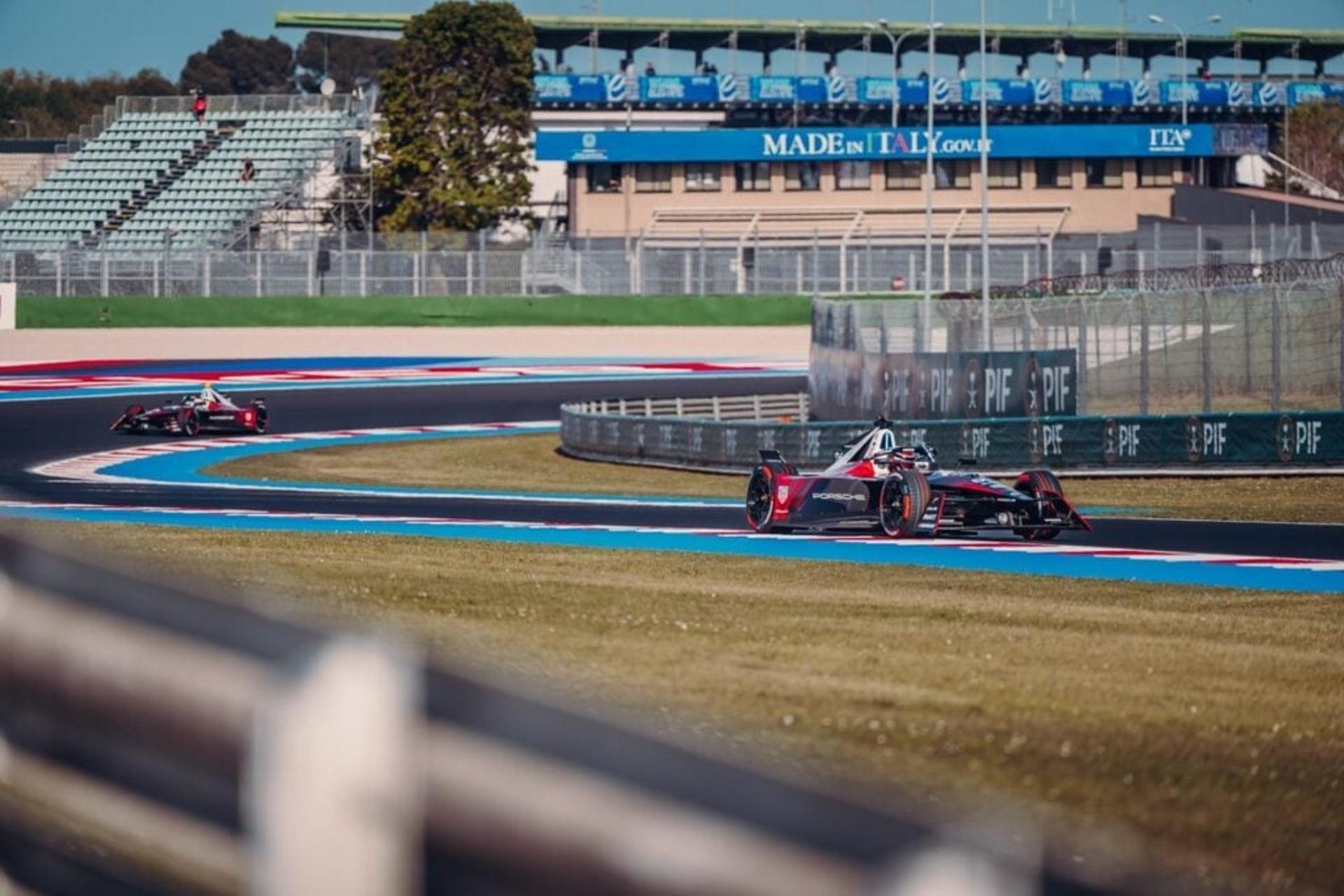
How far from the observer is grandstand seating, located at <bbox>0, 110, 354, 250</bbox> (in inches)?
2347

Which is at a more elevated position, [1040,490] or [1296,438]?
[1296,438]

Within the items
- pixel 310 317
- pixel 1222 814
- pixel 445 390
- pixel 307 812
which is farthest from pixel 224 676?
pixel 310 317

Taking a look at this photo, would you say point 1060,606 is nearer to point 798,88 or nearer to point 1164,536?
point 1164,536

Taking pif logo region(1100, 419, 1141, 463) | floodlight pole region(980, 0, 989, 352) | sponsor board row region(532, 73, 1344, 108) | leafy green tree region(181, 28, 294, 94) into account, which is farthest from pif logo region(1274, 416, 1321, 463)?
leafy green tree region(181, 28, 294, 94)

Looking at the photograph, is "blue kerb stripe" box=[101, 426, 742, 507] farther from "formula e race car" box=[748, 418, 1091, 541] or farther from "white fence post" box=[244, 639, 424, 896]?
"white fence post" box=[244, 639, 424, 896]

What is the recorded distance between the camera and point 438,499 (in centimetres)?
2345

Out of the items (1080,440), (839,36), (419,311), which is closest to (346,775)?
(1080,440)

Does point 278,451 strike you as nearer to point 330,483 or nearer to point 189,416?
A: point 189,416

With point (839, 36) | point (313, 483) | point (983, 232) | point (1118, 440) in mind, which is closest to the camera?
point (1118, 440)

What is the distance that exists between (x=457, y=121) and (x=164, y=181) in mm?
12737

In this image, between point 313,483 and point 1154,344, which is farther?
point 313,483

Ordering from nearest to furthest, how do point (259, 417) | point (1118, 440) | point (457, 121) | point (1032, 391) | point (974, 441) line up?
point (1118, 440)
point (974, 441)
point (1032, 391)
point (259, 417)
point (457, 121)

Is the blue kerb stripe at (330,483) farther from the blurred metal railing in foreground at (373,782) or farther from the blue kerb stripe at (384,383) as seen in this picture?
the blurred metal railing in foreground at (373,782)

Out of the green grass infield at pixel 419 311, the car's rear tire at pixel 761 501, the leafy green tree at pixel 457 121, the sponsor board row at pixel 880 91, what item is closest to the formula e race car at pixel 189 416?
the green grass infield at pixel 419 311
